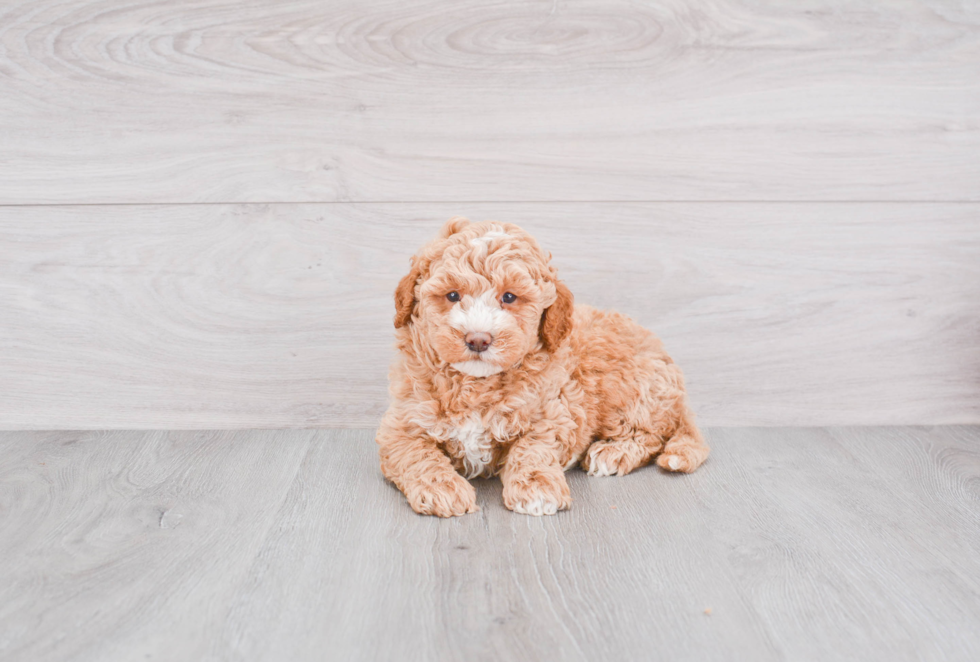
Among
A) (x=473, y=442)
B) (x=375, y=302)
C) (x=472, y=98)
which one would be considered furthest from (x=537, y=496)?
(x=472, y=98)

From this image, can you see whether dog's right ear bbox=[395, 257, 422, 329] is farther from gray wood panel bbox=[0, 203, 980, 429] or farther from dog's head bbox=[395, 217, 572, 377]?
gray wood panel bbox=[0, 203, 980, 429]

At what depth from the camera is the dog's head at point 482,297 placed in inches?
43.6

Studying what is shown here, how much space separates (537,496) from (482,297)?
32 cm

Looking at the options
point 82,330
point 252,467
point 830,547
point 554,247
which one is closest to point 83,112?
point 82,330

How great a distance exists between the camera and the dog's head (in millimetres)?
1108

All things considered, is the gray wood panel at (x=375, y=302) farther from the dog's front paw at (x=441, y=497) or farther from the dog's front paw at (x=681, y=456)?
the dog's front paw at (x=441, y=497)

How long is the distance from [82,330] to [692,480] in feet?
4.16

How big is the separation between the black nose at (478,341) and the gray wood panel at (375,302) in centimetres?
47

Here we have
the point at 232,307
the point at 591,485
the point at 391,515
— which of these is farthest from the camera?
the point at 232,307

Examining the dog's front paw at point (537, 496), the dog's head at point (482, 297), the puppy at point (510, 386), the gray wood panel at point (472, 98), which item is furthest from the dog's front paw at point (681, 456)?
the gray wood panel at point (472, 98)

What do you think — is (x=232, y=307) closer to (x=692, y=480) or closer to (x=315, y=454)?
(x=315, y=454)

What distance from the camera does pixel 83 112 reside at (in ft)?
4.91

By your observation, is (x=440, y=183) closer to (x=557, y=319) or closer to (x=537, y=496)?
(x=557, y=319)

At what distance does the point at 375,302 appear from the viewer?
155cm
